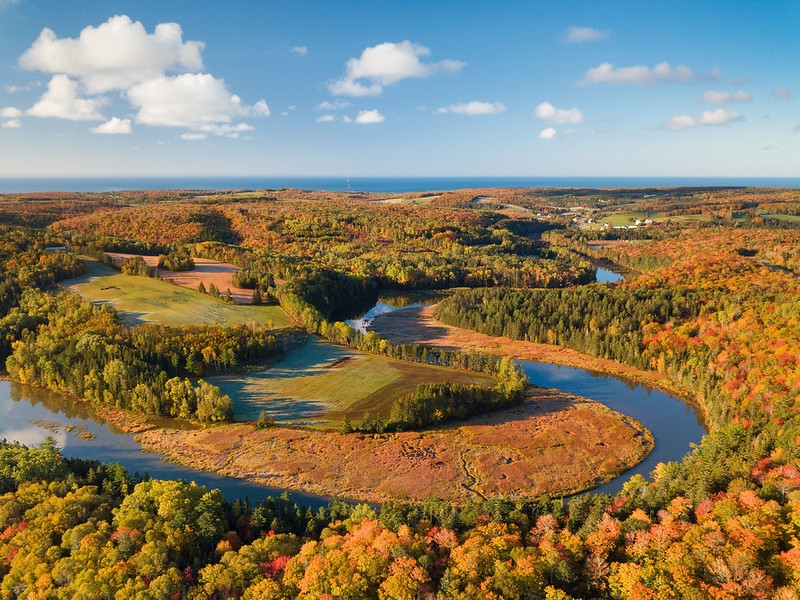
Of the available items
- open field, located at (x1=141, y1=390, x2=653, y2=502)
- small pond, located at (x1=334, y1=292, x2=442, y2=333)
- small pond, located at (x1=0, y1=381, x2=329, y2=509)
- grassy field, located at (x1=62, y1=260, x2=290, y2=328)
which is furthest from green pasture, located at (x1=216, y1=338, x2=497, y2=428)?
small pond, located at (x1=334, y1=292, x2=442, y2=333)

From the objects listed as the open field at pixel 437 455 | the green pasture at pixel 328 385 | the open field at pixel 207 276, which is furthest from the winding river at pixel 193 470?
the open field at pixel 207 276

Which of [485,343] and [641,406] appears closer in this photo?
[641,406]

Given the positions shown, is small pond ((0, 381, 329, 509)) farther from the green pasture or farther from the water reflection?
the water reflection

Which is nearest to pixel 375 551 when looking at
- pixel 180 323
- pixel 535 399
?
pixel 535 399

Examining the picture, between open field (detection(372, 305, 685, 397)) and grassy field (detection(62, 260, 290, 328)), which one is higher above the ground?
grassy field (detection(62, 260, 290, 328))

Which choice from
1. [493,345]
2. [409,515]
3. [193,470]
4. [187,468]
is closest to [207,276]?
[493,345]

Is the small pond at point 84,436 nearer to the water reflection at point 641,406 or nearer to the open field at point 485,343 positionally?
the water reflection at point 641,406

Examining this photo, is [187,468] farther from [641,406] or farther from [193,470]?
[641,406]
